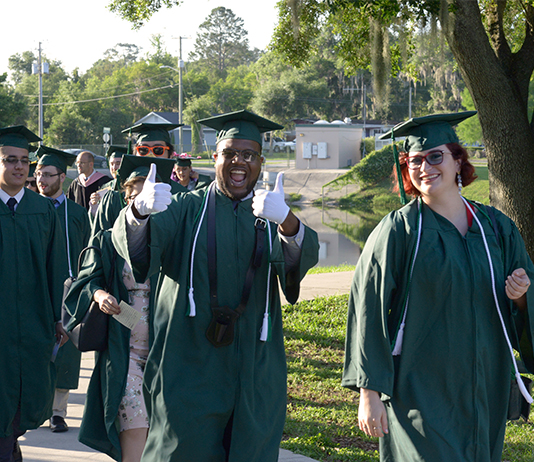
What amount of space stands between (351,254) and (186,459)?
53.0ft

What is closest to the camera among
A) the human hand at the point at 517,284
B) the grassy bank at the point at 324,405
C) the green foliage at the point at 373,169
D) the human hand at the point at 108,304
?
the human hand at the point at 517,284

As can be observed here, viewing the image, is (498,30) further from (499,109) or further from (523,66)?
(499,109)

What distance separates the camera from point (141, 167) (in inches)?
170

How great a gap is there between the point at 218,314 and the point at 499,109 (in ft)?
17.1

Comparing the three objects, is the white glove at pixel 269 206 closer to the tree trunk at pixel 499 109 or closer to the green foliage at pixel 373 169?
the tree trunk at pixel 499 109

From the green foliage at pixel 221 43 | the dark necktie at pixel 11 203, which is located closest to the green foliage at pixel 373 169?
the dark necktie at pixel 11 203

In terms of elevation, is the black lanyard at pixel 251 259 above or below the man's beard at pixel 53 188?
below

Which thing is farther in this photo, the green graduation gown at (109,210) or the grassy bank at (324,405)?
the grassy bank at (324,405)

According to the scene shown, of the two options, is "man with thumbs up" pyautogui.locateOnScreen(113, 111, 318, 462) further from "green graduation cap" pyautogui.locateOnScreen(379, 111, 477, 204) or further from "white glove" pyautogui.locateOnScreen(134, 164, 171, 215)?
"green graduation cap" pyautogui.locateOnScreen(379, 111, 477, 204)

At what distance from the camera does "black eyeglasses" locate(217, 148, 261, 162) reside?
323 cm

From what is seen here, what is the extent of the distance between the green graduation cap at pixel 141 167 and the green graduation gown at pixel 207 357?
1.18m

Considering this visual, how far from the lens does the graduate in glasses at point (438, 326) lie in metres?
2.92

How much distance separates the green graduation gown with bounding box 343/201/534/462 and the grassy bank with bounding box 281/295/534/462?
184 centimetres

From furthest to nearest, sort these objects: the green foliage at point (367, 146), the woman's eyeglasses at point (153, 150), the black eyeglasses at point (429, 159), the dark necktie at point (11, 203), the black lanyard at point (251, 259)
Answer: the green foliage at point (367, 146) → the woman's eyeglasses at point (153, 150) → the dark necktie at point (11, 203) → the black eyeglasses at point (429, 159) → the black lanyard at point (251, 259)
